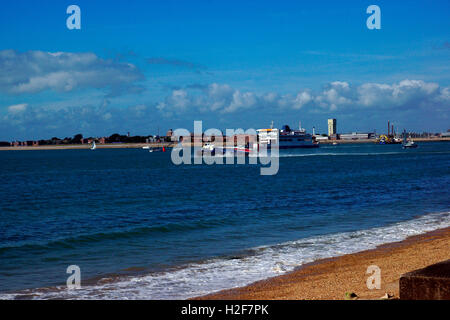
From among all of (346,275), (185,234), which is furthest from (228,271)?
(185,234)

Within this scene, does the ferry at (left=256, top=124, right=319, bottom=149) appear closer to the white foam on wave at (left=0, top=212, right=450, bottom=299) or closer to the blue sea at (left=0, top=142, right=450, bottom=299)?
the blue sea at (left=0, top=142, right=450, bottom=299)

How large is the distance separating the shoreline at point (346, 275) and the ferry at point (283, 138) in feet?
509

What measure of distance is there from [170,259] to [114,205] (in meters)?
17.8

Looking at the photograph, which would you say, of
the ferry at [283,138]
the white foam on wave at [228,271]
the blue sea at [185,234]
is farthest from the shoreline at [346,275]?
the ferry at [283,138]

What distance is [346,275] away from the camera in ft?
36.3

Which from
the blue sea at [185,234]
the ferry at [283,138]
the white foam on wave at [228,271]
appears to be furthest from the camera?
the ferry at [283,138]

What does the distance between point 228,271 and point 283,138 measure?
177901 mm

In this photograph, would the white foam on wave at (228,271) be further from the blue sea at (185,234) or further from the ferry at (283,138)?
the ferry at (283,138)

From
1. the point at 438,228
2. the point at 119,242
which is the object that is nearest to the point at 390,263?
the point at 438,228

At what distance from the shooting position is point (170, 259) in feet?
49.1

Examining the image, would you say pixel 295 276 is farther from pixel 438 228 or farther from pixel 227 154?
pixel 227 154

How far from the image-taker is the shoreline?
9195mm

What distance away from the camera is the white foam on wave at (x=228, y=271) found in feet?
35.8

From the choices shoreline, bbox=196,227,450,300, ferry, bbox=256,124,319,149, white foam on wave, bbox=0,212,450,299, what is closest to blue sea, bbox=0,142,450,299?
white foam on wave, bbox=0,212,450,299
